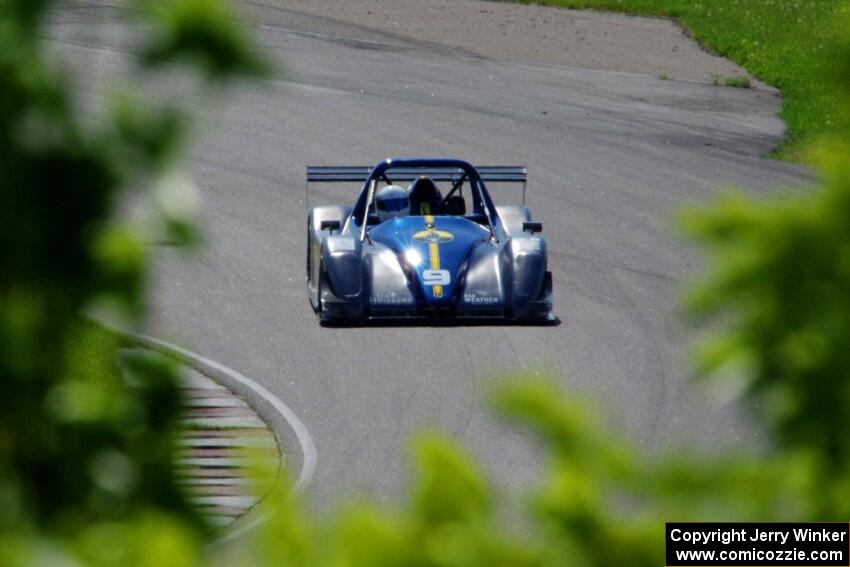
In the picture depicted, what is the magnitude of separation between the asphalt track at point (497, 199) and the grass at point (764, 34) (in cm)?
54

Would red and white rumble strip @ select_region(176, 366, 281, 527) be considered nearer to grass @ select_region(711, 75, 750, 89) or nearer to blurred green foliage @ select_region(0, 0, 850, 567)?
blurred green foliage @ select_region(0, 0, 850, 567)

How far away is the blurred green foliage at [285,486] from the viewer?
177 cm

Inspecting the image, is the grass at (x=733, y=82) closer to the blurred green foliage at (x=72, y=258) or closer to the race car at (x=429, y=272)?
the race car at (x=429, y=272)

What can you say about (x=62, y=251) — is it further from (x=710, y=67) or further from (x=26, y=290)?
(x=710, y=67)

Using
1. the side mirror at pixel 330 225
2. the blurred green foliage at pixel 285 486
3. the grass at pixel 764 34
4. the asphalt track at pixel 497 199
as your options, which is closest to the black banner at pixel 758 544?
the blurred green foliage at pixel 285 486

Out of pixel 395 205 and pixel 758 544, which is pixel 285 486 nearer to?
pixel 758 544

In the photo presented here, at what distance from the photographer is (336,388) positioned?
1252cm

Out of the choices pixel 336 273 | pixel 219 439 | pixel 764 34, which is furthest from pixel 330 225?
pixel 764 34

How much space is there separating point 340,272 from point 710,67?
16579 millimetres

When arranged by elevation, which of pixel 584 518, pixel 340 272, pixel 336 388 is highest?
pixel 584 518

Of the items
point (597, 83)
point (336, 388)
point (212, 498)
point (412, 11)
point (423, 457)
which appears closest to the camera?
point (423, 457)

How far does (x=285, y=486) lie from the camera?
1.84 m

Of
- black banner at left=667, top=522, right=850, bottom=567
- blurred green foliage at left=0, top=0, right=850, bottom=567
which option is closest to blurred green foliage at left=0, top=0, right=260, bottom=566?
blurred green foliage at left=0, top=0, right=850, bottom=567

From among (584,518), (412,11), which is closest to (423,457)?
(584,518)
